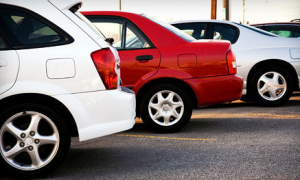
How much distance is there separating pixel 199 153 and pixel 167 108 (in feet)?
4.25

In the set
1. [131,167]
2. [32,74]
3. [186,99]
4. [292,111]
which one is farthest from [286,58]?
[32,74]

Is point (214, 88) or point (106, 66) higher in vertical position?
point (106, 66)

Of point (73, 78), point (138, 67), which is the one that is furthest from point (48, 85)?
point (138, 67)

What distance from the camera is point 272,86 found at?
358 inches

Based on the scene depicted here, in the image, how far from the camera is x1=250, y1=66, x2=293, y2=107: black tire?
9086 millimetres

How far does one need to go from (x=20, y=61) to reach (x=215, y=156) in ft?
7.41

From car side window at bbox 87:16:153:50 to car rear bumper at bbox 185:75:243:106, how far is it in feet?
2.71

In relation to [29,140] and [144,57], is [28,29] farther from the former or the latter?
[144,57]

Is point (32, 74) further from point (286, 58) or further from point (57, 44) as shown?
point (286, 58)

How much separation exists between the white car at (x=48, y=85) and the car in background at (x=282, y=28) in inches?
307

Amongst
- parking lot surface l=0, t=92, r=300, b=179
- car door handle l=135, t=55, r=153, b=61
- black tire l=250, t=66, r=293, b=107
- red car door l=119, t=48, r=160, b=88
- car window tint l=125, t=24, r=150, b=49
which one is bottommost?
parking lot surface l=0, t=92, r=300, b=179

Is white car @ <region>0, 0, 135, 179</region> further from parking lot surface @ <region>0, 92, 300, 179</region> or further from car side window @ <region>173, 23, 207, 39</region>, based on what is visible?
car side window @ <region>173, 23, 207, 39</region>

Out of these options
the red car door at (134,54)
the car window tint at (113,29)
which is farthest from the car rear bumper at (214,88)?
the car window tint at (113,29)

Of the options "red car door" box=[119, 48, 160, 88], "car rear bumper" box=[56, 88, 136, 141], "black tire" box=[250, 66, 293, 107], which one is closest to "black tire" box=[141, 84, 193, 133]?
"red car door" box=[119, 48, 160, 88]
